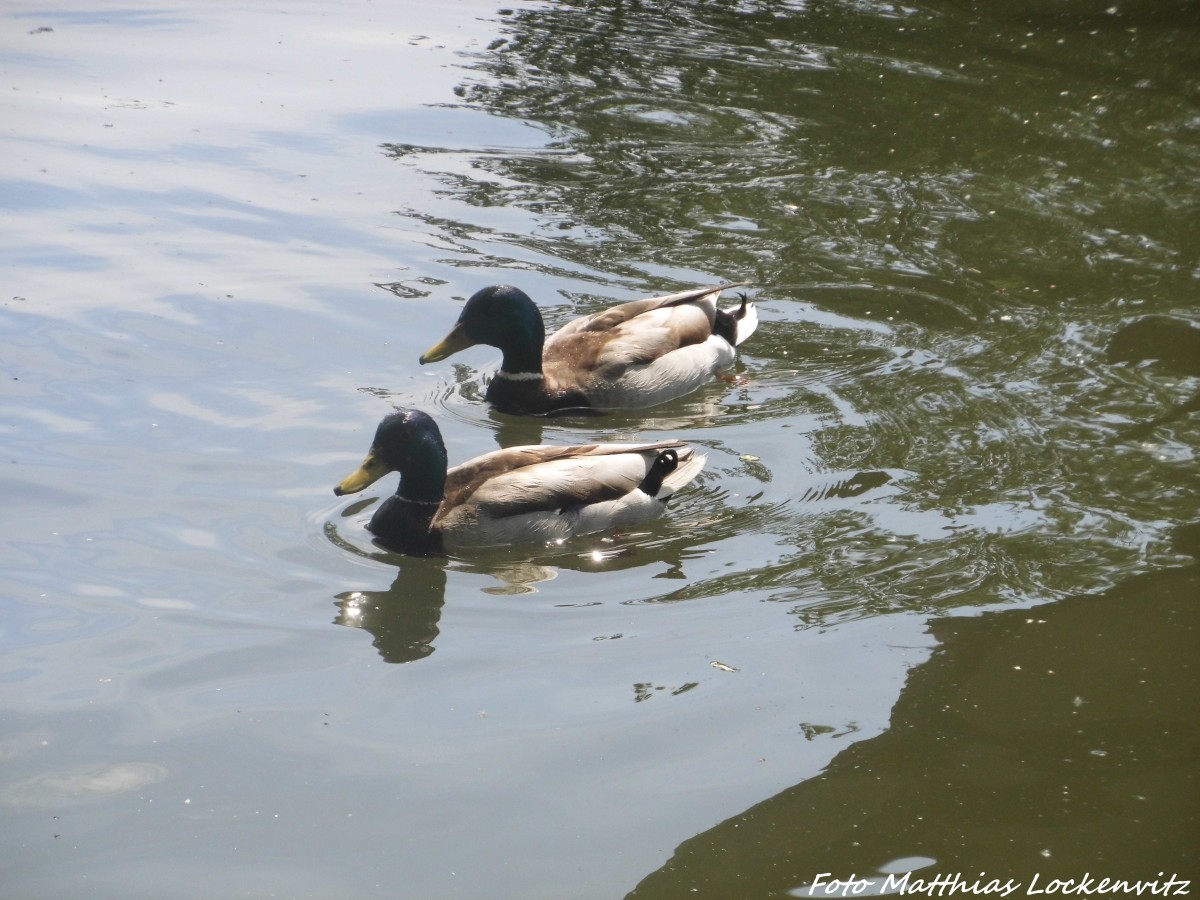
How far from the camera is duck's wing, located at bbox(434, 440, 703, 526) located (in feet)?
22.2

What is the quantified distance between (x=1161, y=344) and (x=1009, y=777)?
4.82 m

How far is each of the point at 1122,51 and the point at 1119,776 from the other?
39.9 feet

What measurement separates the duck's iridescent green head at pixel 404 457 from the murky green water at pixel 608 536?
30 centimetres

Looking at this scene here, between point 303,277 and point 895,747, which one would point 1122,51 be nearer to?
point 303,277

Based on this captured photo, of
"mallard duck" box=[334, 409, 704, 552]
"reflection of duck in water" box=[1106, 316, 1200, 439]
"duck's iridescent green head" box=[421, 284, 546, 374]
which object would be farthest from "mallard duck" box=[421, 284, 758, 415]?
A: "reflection of duck in water" box=[1106, 316, 1200, 439]

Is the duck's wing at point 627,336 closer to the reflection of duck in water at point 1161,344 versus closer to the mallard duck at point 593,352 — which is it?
the mallard duck at point 593,352

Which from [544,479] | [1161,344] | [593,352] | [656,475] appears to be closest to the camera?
[544,479]

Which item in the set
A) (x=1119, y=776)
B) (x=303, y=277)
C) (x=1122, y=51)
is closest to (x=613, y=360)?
(x=303, y=277)

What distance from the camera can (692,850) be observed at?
4.58 m

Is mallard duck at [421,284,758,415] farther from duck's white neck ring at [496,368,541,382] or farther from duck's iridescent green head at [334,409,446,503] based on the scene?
duck's iridescent green head at [334,409,446,503]

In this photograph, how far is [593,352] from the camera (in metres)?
8.72

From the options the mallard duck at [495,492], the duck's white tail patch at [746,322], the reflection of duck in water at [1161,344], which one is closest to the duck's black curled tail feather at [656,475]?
the mallard duck at [495,492]

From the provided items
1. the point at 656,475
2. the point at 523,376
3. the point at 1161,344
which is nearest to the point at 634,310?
the point at 523,376

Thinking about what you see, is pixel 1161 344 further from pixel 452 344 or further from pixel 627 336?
pixel 452 344
